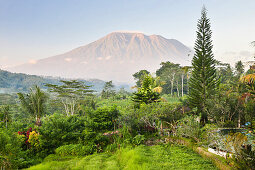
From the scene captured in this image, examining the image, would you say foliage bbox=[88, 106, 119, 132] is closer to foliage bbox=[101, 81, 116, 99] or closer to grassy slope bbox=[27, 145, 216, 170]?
grassy slope bbox=[27, 145, 216, 170]

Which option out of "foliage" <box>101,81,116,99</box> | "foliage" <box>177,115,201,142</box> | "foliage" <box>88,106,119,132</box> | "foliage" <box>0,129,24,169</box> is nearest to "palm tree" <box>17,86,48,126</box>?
"foliage" <box>88,106,119,132</box>

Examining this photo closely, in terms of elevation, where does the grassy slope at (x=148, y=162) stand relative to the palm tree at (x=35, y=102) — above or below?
below

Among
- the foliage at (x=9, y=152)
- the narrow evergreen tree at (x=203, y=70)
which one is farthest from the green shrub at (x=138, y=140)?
the narrow evergreen tree at (x=203, y=70)

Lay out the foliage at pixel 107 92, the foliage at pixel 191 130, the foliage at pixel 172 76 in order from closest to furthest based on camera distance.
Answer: the foliage at pixel 191 130, the foliage at pixel 172 76, the foliage at pixel 107 92

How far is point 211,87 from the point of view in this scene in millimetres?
11602

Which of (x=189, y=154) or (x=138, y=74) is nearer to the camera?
(x=189, y=154)

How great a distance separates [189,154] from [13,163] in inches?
217

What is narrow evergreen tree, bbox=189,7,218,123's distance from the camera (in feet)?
38.0

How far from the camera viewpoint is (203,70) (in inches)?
467

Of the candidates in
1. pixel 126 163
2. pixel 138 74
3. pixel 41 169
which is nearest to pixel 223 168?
pixel 126 163

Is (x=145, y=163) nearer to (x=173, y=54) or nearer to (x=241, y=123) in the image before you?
(x=241, y=123)

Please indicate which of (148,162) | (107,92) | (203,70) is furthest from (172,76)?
(148,162)

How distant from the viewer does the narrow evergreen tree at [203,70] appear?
11.6m

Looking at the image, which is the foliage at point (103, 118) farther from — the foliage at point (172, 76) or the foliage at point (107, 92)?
the foliage at point (107, 92)
